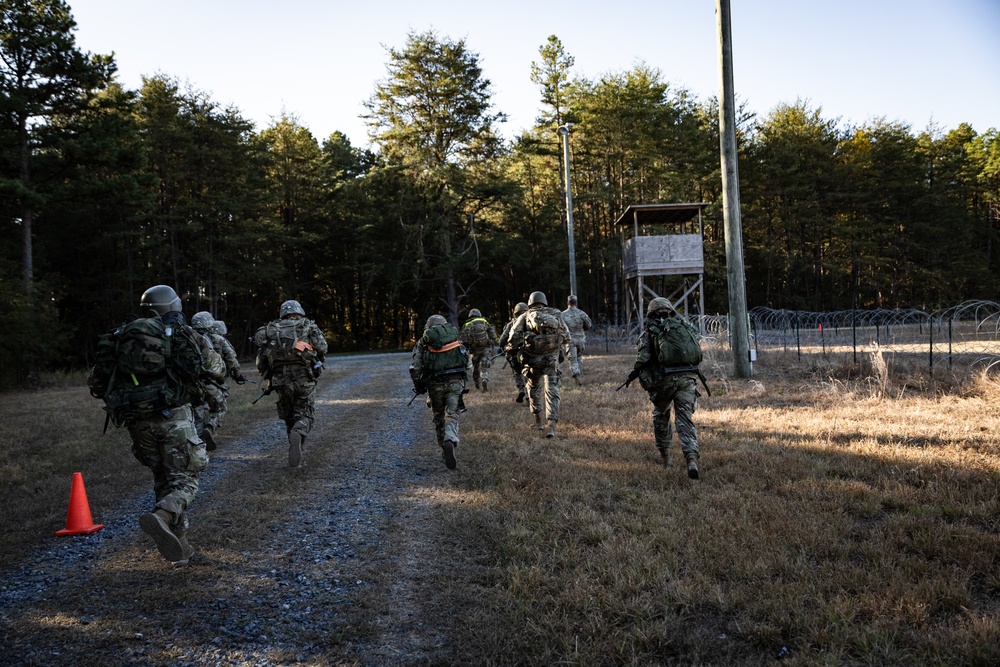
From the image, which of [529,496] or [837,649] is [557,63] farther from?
[837,649]

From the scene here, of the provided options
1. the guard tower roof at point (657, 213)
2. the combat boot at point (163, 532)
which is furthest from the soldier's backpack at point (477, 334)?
the guard tower roof at point (657, 213)

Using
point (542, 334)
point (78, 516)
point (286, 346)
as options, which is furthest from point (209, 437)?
point (542, 334)

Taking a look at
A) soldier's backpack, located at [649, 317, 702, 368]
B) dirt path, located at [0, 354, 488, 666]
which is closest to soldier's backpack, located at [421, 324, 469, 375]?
dirt path, located at [0, 354, 488, 666]

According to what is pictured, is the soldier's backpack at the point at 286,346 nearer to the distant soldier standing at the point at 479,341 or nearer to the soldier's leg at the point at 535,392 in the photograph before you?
the soldier's leg at the point at 535,392

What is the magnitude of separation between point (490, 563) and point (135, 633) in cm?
226

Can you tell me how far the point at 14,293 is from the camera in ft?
56.5

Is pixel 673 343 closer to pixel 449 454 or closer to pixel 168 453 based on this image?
pixel 449 454

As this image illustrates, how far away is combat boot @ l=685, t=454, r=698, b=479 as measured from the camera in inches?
232

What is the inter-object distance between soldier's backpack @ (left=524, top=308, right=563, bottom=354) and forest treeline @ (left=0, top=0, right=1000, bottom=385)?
1727 centimetres

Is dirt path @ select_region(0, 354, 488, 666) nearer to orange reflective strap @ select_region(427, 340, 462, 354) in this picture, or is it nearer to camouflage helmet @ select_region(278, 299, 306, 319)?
orange reflective strap @ select_region(427, 340, 462, 354)

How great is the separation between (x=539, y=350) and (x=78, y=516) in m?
5.99

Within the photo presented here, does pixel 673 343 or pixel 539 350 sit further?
pixel 539 350

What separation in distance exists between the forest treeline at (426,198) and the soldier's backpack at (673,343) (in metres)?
19.8

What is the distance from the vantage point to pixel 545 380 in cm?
891
